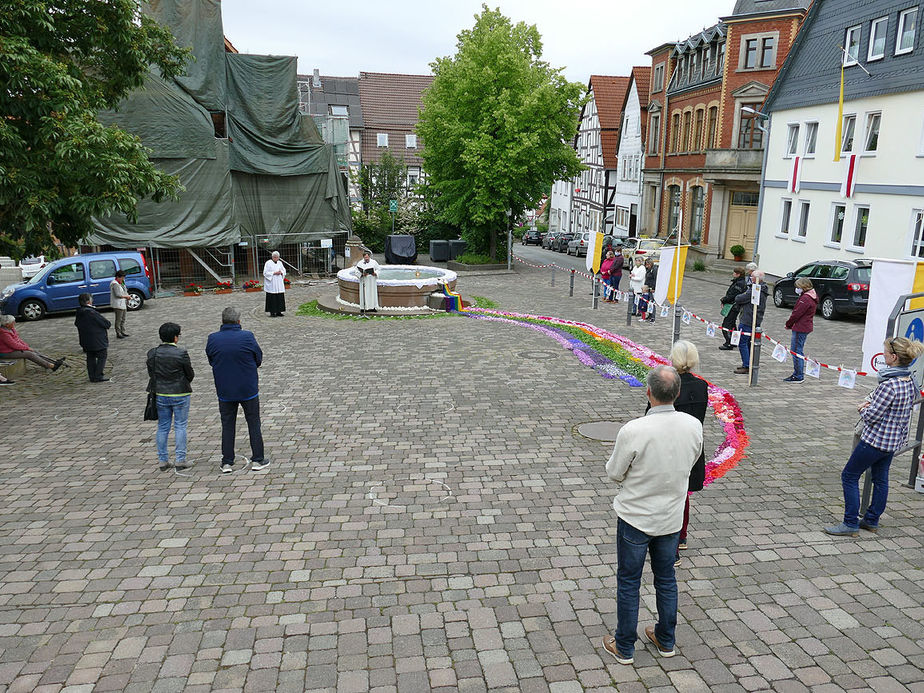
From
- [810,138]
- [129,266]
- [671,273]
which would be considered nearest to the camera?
[671,273]

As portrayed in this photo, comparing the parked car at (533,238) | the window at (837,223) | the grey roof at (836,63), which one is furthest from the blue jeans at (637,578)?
the parked car at (533,238)

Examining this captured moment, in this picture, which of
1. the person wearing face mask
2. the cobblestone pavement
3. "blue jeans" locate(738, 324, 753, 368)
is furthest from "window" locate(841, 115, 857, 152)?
the cobblestone pavement

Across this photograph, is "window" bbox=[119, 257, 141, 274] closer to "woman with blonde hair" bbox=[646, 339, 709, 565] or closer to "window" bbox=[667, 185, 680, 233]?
"woman with blonde hair" bbox=[646, 339, 709, 565]

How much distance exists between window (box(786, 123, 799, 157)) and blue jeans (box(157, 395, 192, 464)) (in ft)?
94.5

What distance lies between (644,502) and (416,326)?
13.3 metres

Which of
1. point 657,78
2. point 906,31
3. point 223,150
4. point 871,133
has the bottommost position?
point 223,150

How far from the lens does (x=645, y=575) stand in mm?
5863

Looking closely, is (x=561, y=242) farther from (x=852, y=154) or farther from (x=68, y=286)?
(x=68, y=286)

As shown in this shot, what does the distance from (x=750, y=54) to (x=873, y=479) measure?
34996mm

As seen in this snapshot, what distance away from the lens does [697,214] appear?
40.8 metres

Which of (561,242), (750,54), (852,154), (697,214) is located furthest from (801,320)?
(561,242)

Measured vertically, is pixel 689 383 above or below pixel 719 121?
below

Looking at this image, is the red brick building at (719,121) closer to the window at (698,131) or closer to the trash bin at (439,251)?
the window at (698,131)

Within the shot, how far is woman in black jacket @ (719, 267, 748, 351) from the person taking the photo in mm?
13703
